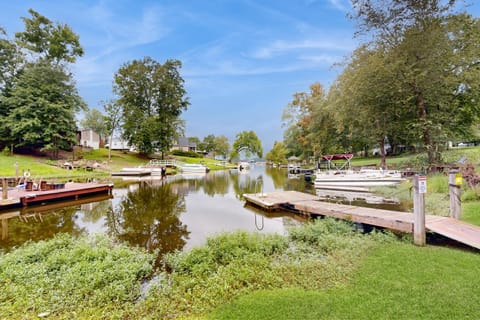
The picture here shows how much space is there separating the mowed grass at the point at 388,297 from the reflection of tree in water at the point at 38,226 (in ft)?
22.1

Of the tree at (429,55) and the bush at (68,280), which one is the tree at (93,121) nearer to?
the tree at (429,55)

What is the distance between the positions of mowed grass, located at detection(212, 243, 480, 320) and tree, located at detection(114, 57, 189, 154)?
1384 inches

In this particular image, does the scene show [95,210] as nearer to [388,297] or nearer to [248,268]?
[248,268]

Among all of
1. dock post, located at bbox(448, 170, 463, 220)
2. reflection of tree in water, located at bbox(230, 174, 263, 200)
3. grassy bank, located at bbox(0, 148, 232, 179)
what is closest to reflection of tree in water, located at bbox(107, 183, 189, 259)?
reflection of tree in water, located at bbox(230, 174, 263, 200)

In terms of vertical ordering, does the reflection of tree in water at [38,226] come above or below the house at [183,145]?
below

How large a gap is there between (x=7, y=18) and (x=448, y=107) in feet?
142

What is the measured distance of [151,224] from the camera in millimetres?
8219

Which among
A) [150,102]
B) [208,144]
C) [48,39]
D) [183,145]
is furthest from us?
[208,144]

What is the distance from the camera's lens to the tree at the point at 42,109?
25375 millimetres

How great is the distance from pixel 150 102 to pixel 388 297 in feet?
132

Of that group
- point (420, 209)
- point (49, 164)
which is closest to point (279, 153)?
point (49, 164)

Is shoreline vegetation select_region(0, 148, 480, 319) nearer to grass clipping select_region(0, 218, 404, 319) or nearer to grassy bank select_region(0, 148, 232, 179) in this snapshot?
grass clipping select_region(0, 218, 404, 319)

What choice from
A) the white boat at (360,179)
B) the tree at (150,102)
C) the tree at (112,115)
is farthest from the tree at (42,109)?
the white boat at (360,179)

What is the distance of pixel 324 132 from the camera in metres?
25.3
